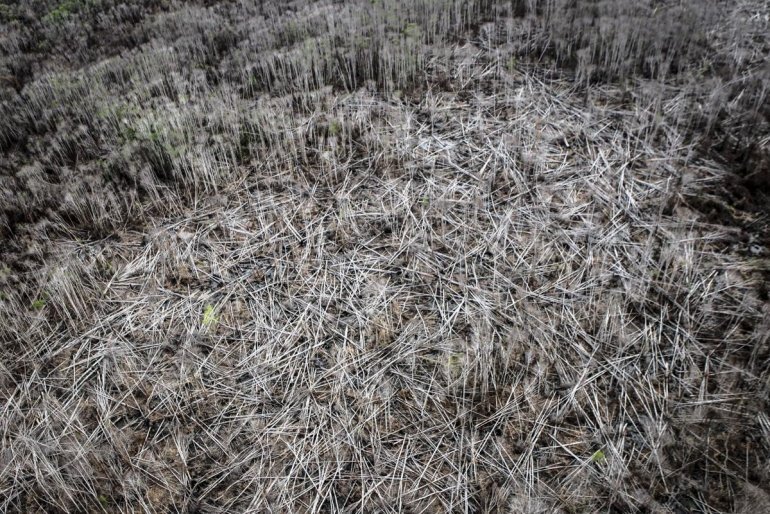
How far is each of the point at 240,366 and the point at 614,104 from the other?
3781mm

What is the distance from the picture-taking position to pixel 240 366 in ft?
9.27

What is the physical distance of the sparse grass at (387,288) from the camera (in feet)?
7.93

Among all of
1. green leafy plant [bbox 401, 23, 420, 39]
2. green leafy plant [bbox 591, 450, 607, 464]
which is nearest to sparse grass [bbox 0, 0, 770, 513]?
green leafy plant [bbox 591, 450, 607, 464]

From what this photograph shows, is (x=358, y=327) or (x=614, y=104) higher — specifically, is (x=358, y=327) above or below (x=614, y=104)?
below

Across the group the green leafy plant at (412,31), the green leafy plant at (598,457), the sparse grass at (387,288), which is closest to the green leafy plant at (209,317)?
the sparse grass at (387,288)

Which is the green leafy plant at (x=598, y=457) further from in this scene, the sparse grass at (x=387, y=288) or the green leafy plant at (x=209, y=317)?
the green leafy plant at (x=209, y=317)

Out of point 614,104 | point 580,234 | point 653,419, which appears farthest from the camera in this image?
point 614,104

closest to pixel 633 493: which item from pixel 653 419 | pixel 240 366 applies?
pixel 653 419

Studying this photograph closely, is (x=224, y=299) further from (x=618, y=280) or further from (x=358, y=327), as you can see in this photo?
(x=618, y=280)

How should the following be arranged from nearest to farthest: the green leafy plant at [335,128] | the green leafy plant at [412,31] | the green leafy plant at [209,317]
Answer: the green leafy plant at [209,317] → the green leafy plant at [335,128] → the green leafy plant at [412,31]

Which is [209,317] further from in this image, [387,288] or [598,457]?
[598,457]

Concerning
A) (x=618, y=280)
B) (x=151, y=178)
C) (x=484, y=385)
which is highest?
(x=151, y=178)

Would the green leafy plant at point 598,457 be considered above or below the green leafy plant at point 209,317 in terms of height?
below

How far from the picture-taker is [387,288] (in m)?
3.11
